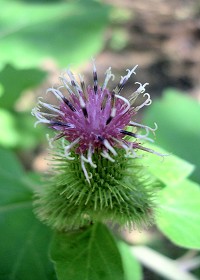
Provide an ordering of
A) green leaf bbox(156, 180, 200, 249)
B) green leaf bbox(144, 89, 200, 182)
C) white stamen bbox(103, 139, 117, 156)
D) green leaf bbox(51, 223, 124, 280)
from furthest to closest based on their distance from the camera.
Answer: green leaf bbox(144, 89, 200, 182) → green leaf bbox(156, 180, 200, 249) → green leaf bbox(51, 223, 124, 280) → white stamen bbox(103, 139, 117, 156)

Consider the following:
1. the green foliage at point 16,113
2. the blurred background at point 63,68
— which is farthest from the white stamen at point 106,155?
the green foliage at point 16,113

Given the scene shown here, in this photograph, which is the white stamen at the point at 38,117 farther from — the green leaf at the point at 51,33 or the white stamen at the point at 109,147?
the green leaf at the point at 51,33

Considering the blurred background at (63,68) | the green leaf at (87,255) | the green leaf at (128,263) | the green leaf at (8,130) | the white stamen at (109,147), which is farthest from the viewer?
the green leaf at (8,130)

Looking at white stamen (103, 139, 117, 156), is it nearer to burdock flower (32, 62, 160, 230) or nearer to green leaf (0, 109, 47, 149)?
burdock flower (32, 62, 160, 230)

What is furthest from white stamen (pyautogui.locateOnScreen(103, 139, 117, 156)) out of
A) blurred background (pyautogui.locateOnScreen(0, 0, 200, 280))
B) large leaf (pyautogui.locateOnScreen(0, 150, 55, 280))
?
blurred background (pyautogui.locateOnScreen(0, 0, 200, 280))

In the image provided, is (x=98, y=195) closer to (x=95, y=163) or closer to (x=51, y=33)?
(x=95, y=163)

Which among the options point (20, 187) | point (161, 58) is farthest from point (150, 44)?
point (20, 187)

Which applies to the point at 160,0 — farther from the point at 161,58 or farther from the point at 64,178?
the point at 64,178

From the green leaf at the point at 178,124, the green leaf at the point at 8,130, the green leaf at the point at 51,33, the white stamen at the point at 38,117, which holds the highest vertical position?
the green leaf at the point at 51,33
